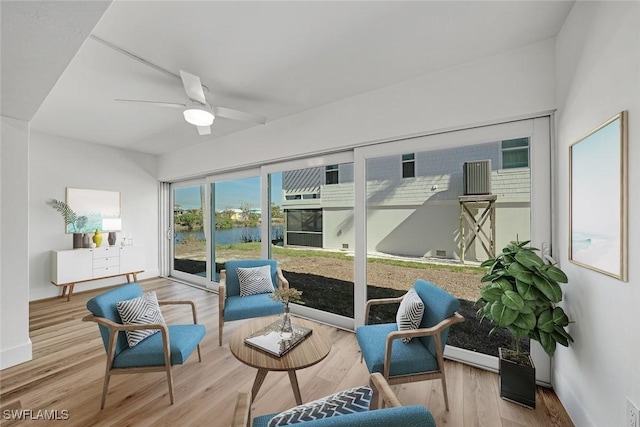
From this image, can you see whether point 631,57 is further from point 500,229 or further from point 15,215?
point 15,215

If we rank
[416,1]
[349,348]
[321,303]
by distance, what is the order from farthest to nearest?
[321,303] → [349,348] → [416,1]

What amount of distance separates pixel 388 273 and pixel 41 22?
10.3ft

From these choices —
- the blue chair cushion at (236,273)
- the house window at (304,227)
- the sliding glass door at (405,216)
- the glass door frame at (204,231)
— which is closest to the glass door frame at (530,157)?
the sliding glass door at (405,216)

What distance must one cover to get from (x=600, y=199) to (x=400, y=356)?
1.48m

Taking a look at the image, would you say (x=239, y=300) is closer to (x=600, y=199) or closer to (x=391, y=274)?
(x=391, y=274)

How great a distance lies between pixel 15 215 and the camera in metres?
2.42

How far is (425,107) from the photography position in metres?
2.41

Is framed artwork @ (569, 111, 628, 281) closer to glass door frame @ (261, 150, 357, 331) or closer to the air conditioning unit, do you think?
the air conditioning unit

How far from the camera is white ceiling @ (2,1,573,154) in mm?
1643

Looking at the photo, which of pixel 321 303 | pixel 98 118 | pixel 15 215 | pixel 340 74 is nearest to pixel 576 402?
pixel 321 303

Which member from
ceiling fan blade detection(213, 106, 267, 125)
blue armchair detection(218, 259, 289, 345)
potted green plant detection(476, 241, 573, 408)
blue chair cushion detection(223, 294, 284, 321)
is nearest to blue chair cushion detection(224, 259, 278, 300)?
blue armchair detection(218, 259, 289, 345)

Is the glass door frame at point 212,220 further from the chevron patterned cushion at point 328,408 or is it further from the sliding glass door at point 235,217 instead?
the chevron patterned cushion at point 328,408

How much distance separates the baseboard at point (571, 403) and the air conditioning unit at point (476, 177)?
1.51m

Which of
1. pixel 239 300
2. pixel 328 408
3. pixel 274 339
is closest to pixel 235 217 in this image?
pixel 239 300
